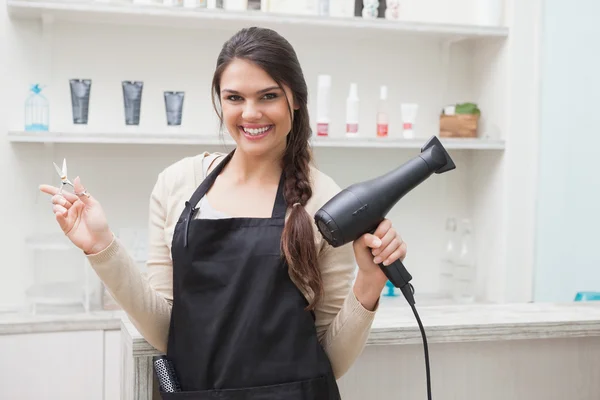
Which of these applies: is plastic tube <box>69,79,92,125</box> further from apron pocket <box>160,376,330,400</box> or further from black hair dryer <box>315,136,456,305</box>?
black hair dryer <box>315,136,456,305</box>

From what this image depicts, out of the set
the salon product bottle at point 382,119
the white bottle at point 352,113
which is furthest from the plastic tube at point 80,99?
the salon product bottle at point 382,119

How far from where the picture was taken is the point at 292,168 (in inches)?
52.5

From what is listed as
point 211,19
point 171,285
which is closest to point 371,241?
point 171,285

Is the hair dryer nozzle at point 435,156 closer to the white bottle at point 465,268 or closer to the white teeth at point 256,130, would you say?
the white teeth at point 256,130

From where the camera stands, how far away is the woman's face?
49.0 inches

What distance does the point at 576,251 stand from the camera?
9.44 feet

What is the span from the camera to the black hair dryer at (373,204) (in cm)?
112

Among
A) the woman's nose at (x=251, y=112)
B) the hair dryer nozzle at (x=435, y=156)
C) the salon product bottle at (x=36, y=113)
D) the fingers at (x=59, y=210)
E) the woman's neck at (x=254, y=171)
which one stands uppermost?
the salon product bottle at (x=36, y=113)

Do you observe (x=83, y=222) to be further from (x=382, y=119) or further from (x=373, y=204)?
(x=382, y=119)

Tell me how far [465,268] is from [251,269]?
1998mm

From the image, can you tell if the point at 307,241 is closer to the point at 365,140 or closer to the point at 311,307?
the point at 311,307

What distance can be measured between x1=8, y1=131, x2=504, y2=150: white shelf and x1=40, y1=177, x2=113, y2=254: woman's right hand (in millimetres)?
1244

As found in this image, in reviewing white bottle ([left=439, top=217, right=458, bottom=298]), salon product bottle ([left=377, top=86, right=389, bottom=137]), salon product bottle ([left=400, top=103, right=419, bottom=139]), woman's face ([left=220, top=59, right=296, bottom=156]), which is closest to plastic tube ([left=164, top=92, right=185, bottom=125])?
salon product bottle ([left=377, top=86, right=389, bottom=137])

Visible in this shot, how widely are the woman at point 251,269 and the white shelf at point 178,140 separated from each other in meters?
1.11
